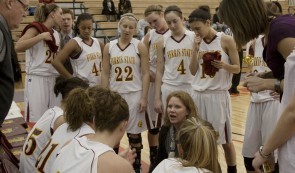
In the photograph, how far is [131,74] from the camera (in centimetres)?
450

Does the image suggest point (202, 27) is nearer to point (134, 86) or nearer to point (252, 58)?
point (252, 58)

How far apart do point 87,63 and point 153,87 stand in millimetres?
876

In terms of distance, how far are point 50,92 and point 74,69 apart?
0.39m

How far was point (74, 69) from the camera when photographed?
15.4 feet

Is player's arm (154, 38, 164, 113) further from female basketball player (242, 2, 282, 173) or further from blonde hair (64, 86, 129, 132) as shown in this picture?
blonde hair (64, 86, 129, 132)

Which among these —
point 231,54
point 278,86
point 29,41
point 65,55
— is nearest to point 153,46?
point 65,55

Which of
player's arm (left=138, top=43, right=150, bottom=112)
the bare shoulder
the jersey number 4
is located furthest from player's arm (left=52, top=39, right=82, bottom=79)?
the bare shoulder

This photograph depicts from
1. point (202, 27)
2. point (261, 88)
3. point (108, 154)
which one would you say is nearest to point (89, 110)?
point (108, 154)

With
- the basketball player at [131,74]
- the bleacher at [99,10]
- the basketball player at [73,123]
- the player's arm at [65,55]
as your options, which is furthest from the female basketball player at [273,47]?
the bleacher at [99,10]

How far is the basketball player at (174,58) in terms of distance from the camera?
4465mm

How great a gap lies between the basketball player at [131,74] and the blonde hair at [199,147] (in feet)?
6.86

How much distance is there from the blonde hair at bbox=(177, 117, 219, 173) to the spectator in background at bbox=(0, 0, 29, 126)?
1004 mm

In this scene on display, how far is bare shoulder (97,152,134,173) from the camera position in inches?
72.0

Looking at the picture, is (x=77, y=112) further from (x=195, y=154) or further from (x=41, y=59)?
(x=41, y=59)
